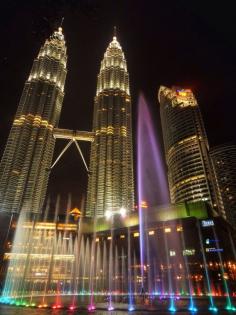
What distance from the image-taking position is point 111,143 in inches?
5433

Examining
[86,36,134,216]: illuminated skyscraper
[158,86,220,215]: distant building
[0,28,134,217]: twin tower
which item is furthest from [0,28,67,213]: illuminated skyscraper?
[158,86,220,215]: distant building

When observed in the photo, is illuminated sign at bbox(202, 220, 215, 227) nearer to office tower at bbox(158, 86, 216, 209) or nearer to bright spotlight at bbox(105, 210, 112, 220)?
office tower at bbox(158, 86, 216, 209)

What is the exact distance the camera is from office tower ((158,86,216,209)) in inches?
5300

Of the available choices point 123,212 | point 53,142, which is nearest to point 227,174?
point 123,212

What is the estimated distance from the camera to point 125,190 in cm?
12456

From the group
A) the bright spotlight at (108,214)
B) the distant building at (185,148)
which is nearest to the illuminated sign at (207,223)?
the distant building at (185,148)

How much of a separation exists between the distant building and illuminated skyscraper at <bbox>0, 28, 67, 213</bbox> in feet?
250

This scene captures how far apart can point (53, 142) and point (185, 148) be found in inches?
3163

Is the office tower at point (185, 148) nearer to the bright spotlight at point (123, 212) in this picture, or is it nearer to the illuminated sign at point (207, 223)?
the illuminated sign at point (207, 223)

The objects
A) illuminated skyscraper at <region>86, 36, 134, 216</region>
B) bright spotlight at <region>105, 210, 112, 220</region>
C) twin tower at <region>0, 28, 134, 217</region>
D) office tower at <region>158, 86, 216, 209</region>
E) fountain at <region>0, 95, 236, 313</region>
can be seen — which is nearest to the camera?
fountain at <region>0, 95, 236, 313</region>

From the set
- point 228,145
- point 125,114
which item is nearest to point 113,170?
point 125,114

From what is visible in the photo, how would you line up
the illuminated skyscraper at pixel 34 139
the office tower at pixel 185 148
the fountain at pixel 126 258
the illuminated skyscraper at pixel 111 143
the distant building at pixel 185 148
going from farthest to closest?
the office tower at pixel 185 148 → the distant building at pixel 185 148 → the illuminated skyscraper at pixel 111 143 → the illuminated skyscraper at pixel 34 139 → the fountain at pixel 126 258

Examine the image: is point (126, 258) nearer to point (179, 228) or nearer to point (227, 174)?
point (179, 228)

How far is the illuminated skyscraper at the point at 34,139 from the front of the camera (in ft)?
381
